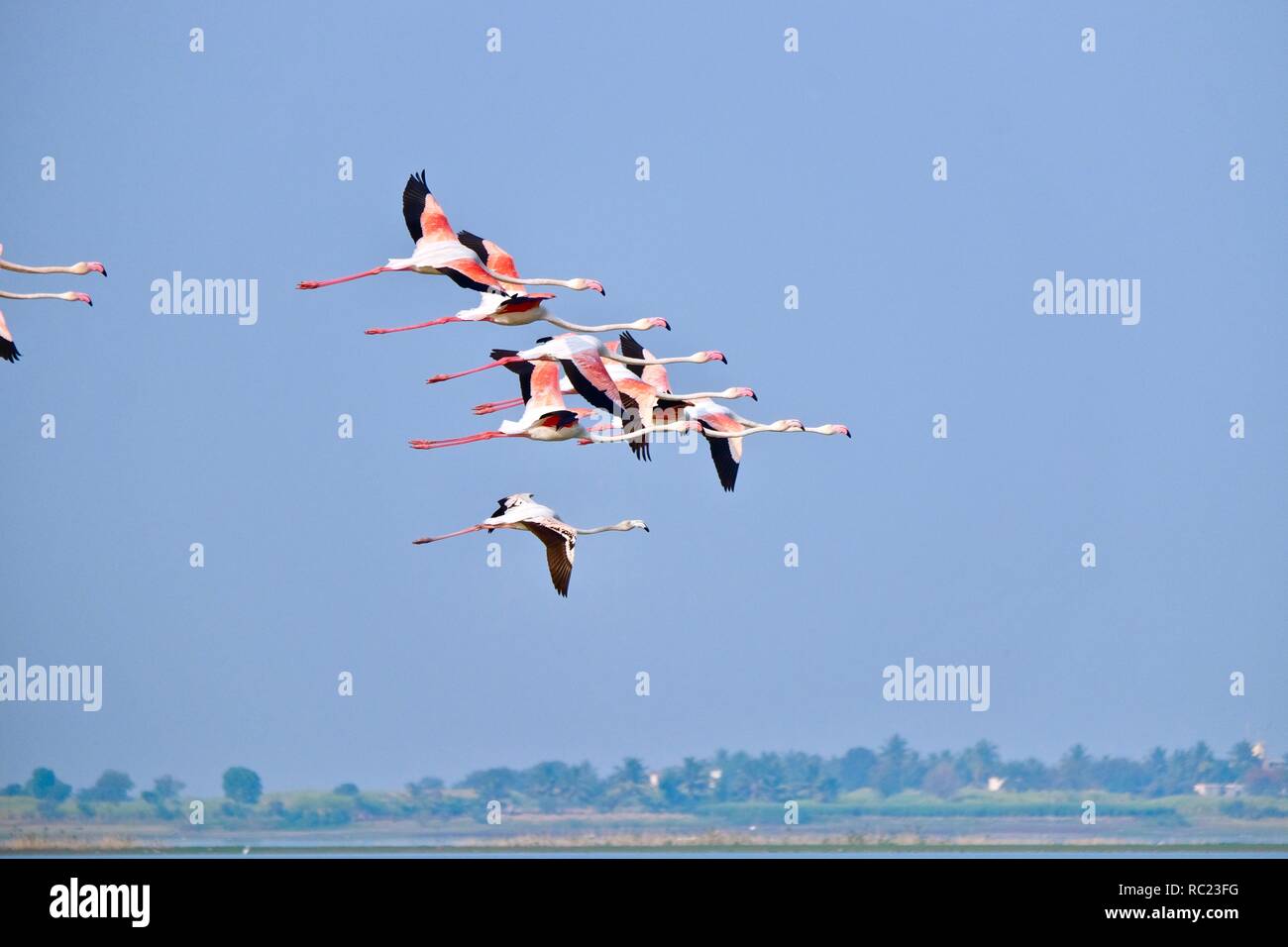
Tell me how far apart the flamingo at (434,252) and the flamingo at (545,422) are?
2.64 m

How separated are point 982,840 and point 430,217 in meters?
49.1

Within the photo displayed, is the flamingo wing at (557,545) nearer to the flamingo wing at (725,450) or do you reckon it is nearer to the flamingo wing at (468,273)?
the flamingo wing at (468,273)

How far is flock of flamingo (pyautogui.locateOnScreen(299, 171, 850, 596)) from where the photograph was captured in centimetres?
3597

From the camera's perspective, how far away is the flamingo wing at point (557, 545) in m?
36.3

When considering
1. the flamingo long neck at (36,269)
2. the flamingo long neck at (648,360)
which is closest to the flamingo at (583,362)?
the flamingo long neck at (648,360)

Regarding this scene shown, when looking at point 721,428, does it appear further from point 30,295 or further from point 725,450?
point 30,295

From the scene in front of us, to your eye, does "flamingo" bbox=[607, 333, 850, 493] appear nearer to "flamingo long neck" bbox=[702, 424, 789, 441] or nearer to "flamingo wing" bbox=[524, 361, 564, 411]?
"flamingo long neck" bbox=[702, 424, 789, 441]

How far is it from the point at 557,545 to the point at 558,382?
3.27 m

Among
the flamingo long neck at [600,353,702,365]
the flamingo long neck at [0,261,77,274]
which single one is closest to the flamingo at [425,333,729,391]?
the flamingo long neck at [600,353,702,365]

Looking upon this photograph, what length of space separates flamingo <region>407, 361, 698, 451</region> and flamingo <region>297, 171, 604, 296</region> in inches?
104
